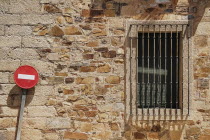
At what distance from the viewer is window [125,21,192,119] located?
4.02 meters

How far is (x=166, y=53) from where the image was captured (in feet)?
13.7

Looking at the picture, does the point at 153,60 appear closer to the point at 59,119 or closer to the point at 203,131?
the point at 203,131

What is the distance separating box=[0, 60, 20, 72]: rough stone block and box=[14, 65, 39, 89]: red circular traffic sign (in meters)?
0.24

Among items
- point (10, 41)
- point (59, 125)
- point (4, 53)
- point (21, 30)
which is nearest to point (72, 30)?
point (21, 30)

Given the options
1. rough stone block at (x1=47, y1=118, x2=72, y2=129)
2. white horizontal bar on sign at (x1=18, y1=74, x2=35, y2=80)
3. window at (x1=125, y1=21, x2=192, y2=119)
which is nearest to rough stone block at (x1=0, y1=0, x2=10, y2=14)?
white horizontal bar on sign at (x1=18, y1=74, x2=35, y2=80)

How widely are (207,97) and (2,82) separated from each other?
3.12 meters

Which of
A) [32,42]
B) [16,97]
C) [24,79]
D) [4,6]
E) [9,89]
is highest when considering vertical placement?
[4,6]

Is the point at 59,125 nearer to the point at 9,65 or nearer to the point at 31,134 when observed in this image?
the point at 31,134

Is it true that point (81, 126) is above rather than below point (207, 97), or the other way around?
below

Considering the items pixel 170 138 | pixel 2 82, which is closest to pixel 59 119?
pixel 2 82

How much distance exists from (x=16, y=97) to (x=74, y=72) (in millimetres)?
961

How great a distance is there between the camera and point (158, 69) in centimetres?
414

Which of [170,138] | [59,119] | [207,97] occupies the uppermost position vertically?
[207,97]

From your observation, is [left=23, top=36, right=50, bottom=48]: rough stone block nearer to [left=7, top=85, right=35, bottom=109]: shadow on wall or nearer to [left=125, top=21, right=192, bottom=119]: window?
[left=7, top=85, right=35, bottom=109]: shadow on wall
